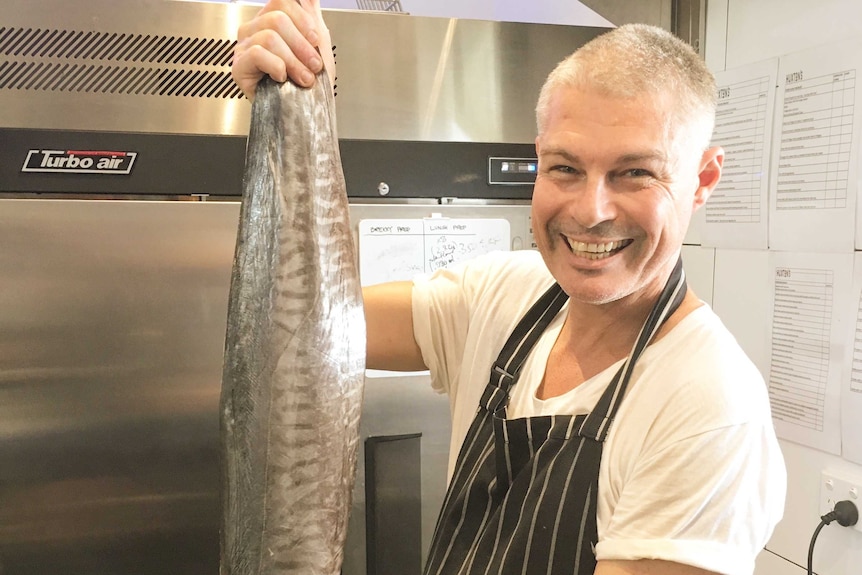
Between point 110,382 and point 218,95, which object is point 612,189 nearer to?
point 218,95

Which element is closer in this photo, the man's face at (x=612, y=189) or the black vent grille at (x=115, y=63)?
the man's face at (x=612, y=189)

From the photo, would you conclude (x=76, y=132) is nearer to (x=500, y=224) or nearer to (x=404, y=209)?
(x=404, y=209)

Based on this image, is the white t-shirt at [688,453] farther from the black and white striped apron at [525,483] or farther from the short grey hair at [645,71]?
the short grey hair at [645,71]

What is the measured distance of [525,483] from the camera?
0.85 meters

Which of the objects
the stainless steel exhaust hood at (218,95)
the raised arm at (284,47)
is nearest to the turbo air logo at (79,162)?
the stainless steel exhaust hood at (218,95)

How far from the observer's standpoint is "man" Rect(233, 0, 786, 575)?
707 mm

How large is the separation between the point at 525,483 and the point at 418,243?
0.65 meters

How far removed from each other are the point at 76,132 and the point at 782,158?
1361mm

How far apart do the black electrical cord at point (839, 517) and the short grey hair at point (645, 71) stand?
774mm

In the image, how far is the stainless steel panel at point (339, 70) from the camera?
3.90ft

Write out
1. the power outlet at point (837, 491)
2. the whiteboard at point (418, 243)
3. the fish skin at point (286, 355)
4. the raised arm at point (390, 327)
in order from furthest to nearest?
1. the whiteboard at point (418, 243)
2. the power outlet at point (837, 491)
3. the raised arm at point (390, 327)
4. the fish skin at point (286, 355)

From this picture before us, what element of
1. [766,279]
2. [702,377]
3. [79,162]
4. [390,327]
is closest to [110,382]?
[79,162]

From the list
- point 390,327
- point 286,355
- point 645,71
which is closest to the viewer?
point 286,355

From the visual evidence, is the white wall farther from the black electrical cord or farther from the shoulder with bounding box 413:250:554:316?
the shoulder with bounding box 413:250:554:316
